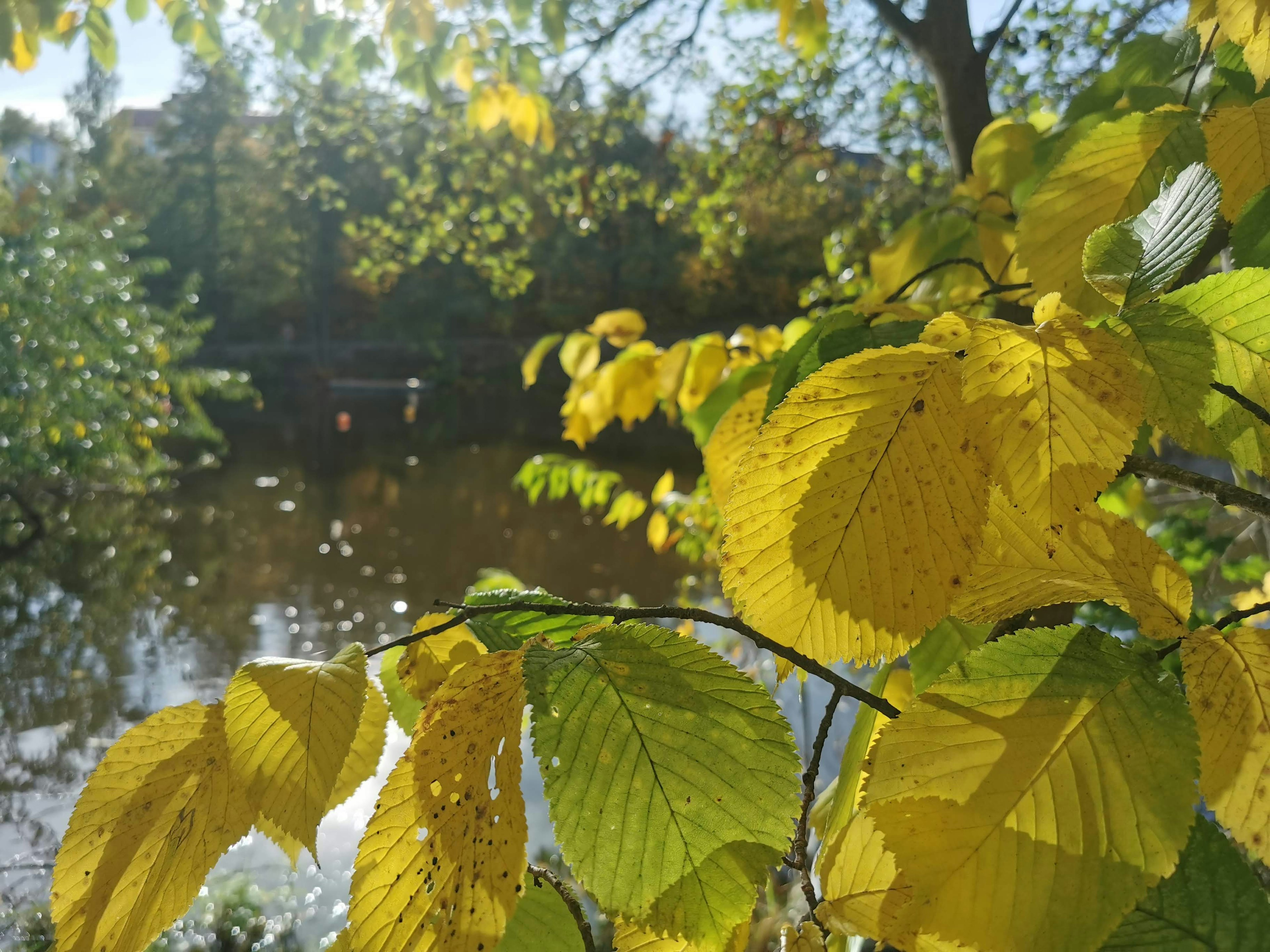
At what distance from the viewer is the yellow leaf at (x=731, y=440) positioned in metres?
0.50

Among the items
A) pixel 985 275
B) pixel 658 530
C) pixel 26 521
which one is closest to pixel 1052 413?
pixel 985 275

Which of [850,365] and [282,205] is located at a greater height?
[282,205]

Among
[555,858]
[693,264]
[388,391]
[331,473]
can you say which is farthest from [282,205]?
[555,858]

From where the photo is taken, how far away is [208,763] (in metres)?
0.29

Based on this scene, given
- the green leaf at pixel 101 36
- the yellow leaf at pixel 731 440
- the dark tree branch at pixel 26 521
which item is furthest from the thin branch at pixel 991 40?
the dark tree branch at pixel 26 521

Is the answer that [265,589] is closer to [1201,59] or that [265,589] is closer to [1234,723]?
[1201,59]

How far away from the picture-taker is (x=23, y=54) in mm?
2004

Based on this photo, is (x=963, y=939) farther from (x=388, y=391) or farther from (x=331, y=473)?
(x=388, y=391)

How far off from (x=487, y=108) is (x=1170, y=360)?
7.99ft

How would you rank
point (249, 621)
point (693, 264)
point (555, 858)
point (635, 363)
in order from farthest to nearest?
point (693, 264) < point (249, 621) < point (555, 858) < point (635, 363)

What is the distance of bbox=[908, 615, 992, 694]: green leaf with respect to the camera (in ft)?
1.47

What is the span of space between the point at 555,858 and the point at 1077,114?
2522mm

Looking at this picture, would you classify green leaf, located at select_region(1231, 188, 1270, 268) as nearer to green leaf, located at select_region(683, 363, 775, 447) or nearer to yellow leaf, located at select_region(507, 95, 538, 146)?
green leaf, located at select_region(683, 363, 775, 447)

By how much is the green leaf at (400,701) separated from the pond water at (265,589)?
1.45m
